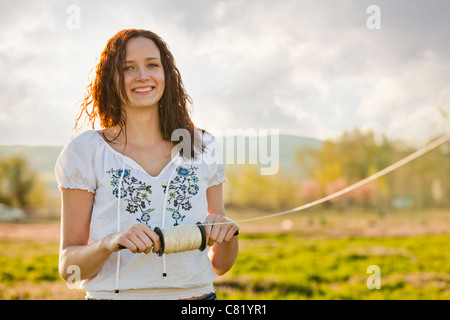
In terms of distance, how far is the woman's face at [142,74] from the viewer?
6.08ft

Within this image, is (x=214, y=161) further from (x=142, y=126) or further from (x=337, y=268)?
(x=337, y=268)

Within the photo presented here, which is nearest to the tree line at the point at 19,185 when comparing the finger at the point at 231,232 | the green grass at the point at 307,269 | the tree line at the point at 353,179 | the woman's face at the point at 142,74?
the green grass at the point at 307,269

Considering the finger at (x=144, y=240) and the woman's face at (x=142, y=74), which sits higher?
the woman's face at (x=142, y=74)

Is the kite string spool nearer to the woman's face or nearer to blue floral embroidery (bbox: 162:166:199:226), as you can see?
blue floral embroidery (bbox: 162:166:199:226)

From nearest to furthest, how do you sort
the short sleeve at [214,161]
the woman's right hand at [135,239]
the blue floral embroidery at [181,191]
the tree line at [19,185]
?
the woman's right hand at [135,239], the blue floral embroidery at [181,191], the short sleeve at [214,161], the tree line at [19,185]

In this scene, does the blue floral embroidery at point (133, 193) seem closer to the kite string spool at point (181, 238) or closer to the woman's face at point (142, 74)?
the kite string spool at point (181, 238)

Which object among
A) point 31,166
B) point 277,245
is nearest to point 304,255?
point 277,245

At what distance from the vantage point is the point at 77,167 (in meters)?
1.70

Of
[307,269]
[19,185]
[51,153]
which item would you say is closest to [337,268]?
[307,269]

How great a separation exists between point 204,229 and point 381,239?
888cm

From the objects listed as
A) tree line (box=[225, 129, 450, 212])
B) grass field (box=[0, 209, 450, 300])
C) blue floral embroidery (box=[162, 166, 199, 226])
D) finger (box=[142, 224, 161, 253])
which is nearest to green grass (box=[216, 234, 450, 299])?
grass field (box=[0, 209, 450, 300])

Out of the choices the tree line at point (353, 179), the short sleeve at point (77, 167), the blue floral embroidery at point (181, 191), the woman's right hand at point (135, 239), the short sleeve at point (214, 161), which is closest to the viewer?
the woman's right hand at point (135, 239)

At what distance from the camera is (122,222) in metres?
1.74
